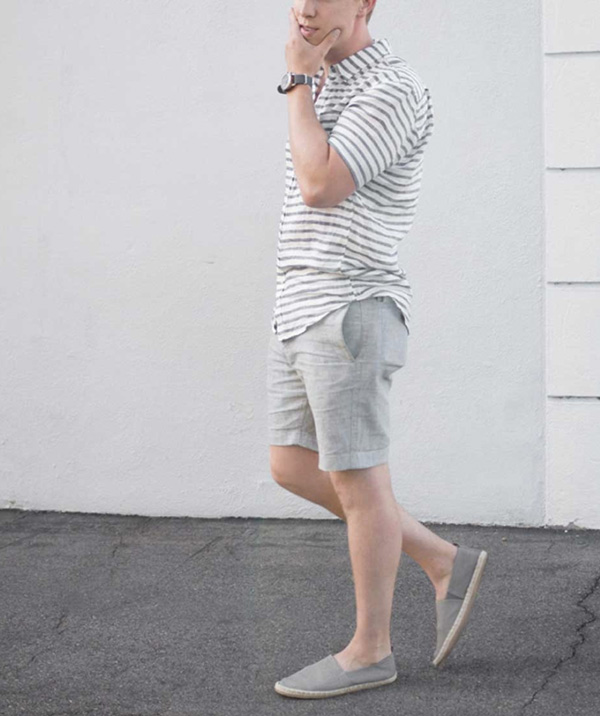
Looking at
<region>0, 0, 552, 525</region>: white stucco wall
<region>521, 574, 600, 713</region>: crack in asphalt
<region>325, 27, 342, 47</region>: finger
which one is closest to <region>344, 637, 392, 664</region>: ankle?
<region>521, 574, 600, 713</region>: crack in asphalt

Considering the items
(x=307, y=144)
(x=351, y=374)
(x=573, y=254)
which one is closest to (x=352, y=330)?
(x=351, y=374)

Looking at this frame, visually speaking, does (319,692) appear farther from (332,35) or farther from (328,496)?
(332,35)

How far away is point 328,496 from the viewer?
9.53 ft

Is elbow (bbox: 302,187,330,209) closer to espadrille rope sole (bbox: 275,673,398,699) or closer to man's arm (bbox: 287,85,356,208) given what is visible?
man's arm (bbox: 287,85,356,208)

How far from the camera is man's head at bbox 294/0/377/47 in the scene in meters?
2.63

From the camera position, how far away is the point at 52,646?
10.3 ft

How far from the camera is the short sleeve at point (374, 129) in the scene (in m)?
2.57

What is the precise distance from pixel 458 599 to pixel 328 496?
0.42 meters

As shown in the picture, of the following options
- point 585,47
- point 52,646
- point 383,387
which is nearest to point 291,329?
point 383,387

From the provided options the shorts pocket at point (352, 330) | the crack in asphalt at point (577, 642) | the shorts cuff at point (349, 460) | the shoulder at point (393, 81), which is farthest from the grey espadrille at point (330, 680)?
the shoulder at point (393, 81)

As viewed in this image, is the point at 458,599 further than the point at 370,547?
Yes

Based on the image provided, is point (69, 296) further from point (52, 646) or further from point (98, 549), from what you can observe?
point (52, 646)

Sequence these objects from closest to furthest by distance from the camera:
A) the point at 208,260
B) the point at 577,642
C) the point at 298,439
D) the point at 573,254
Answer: the point at 298,439
the point at 577,642
the point at 573,254
the point at 208,260

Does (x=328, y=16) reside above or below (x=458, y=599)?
above
